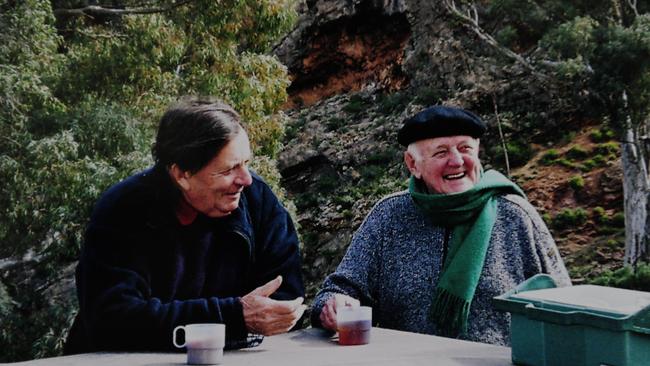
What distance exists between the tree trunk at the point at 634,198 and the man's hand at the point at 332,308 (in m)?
9.21

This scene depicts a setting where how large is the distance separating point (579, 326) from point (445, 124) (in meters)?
1.24

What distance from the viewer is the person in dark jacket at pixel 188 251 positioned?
8.23 ft

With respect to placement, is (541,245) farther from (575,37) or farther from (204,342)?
(575,37)

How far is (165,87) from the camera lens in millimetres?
10047

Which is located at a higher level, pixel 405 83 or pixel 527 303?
pixel 405 83

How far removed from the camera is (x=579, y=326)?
1914 mm

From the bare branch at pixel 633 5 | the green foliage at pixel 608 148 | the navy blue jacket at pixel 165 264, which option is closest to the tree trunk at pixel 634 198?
the bare branch at pixel 633 5

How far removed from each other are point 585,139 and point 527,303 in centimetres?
1305

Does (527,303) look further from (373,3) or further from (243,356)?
(373,3)

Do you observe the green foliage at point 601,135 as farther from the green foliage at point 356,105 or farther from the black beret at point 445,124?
the black beret at point 445,124

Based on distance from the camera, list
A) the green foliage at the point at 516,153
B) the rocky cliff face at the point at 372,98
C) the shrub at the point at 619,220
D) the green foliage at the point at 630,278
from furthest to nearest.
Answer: the rocky cliff face at the point at 372,98 < the green foliage at the point at 516,153 < the shrub at the point at 619,220 < the green foliage at the point at 630,278

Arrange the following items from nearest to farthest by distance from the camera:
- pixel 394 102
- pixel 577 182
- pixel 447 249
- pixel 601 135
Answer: pixel 447 249 < pixel 577 182 < pixel 601 135 < pixel 394 102

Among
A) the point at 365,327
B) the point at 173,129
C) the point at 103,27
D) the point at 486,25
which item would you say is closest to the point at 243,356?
the point at 365,327

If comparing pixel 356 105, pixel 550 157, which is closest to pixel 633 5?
pixel 550 157
